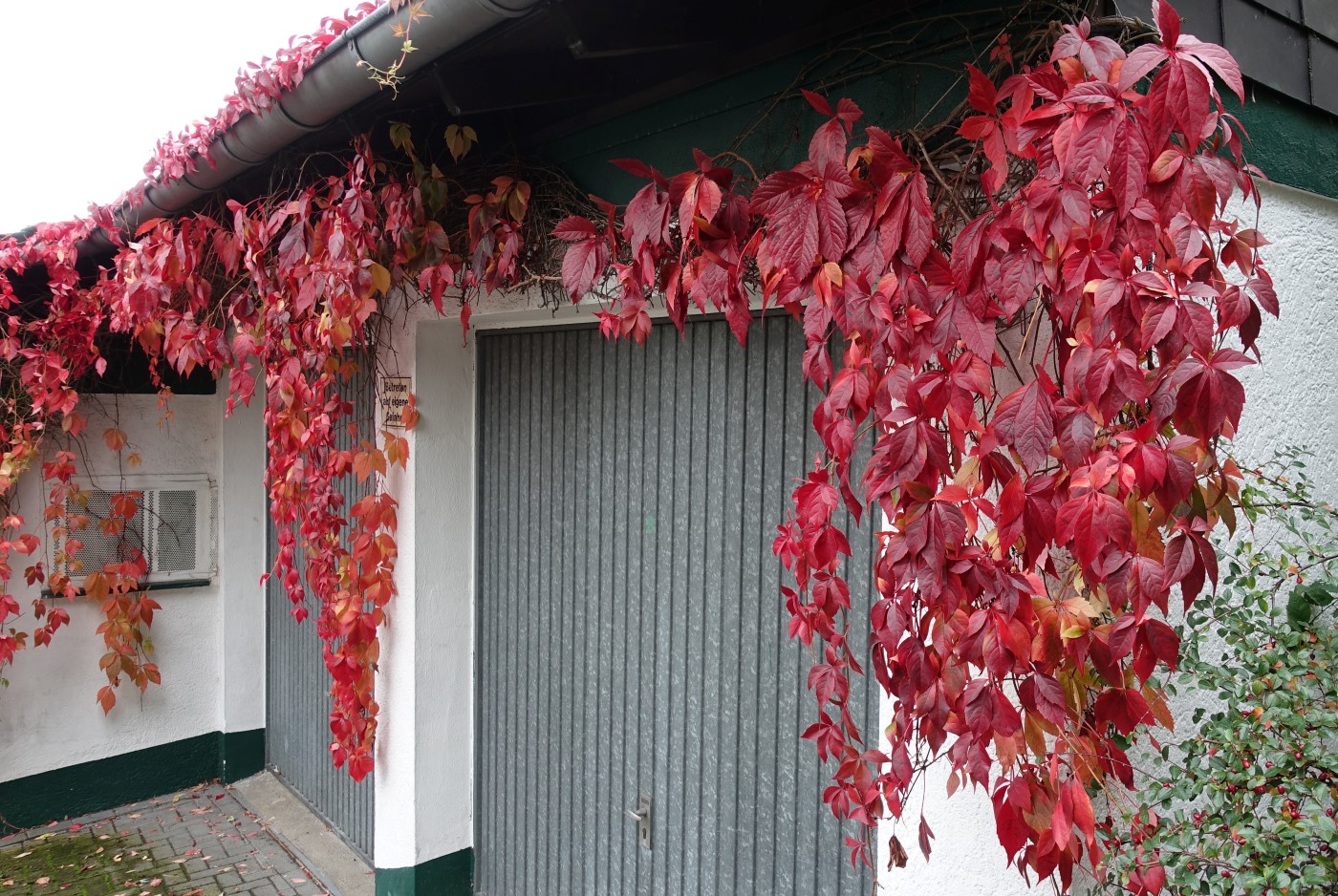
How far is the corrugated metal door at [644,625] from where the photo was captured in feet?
9.62

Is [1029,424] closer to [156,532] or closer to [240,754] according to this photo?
[156,532]

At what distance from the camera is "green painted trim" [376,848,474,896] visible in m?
4.14

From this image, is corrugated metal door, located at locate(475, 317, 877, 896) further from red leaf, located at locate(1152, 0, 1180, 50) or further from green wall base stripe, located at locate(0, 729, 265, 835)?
green wall base stripe, located at locate(0, 729, 265, 835)

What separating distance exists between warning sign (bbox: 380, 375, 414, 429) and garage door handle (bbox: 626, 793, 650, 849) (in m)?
1.85

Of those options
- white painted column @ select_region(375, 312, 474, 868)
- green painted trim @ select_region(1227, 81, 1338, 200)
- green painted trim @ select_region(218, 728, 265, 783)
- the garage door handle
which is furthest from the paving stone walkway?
green painted trim @ select_region(1227, 81, 1338, 200)

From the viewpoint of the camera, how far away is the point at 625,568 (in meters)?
3.51

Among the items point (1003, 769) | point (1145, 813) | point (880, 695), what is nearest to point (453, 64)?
point (880, 695)

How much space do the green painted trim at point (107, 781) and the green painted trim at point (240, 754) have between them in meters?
0.07

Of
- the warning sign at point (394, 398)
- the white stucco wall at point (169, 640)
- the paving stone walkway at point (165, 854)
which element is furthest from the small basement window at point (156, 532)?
the warning sign at point (394, 398)

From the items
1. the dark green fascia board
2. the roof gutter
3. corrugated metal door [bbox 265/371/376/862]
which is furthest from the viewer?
corrugated metal door [bbox 265/371/376/862]

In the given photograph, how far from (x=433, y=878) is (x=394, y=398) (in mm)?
2109

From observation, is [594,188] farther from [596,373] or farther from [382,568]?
[382,568]

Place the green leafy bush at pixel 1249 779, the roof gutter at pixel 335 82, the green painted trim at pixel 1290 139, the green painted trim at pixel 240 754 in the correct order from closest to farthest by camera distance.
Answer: the green leafy bush at pixel 1249 779
the roof gutter at pixel 335 82
the green painted trim at pixel 1290 139
the green painted trim at pixel 240 754

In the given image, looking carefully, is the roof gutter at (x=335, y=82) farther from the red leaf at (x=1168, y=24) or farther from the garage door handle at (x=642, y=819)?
the garage door handle at (x=642, y=819)
